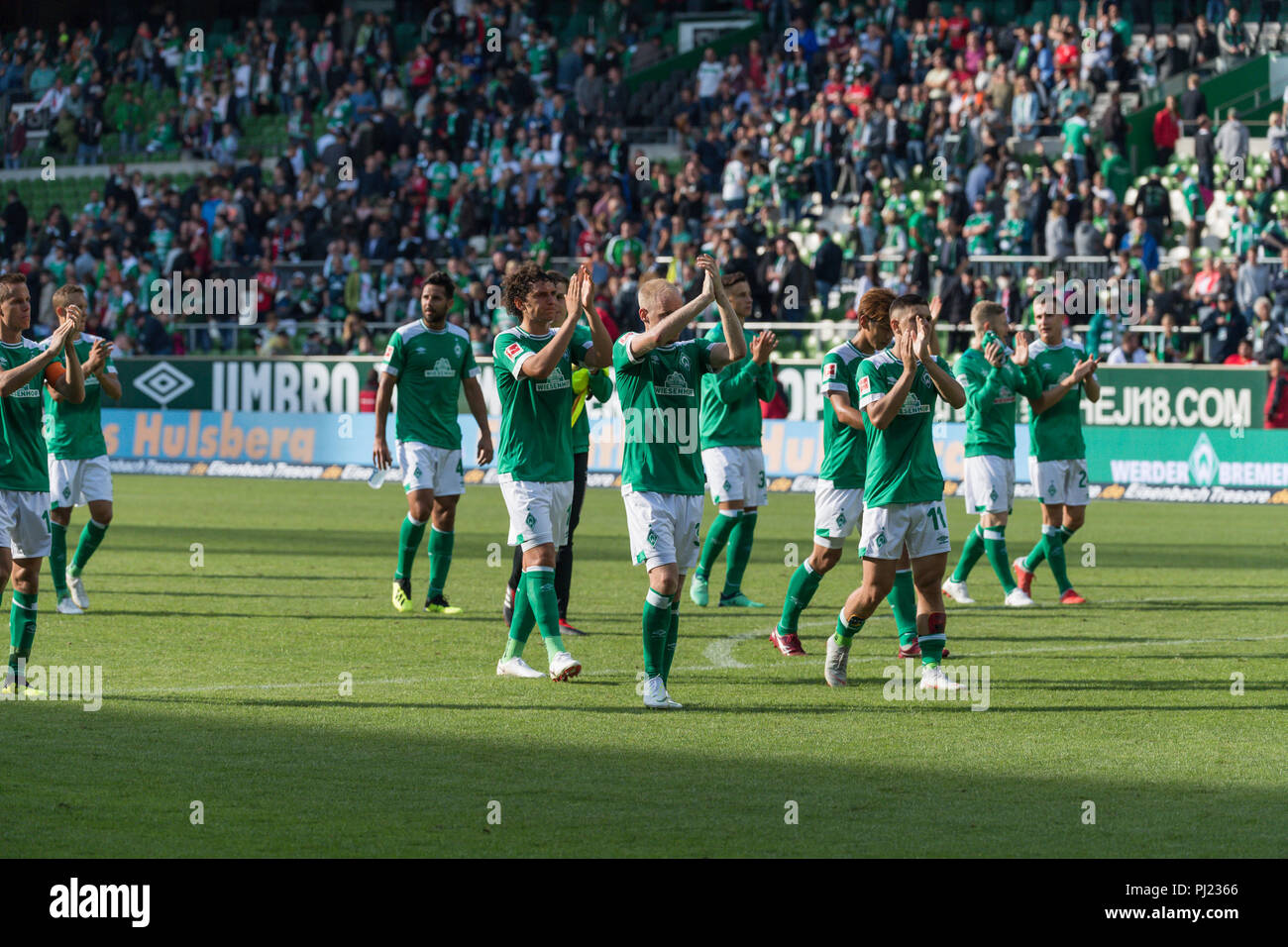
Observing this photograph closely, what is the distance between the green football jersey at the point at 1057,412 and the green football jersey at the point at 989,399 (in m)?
0.21

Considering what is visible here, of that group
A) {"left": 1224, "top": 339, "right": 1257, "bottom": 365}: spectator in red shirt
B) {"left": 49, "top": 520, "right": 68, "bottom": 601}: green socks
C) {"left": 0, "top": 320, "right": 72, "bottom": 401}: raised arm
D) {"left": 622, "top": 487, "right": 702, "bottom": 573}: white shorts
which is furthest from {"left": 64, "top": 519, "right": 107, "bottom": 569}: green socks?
{"left": 1224, "top": 339, "right": 1257, "bottom": 365}: spectator in red shirt

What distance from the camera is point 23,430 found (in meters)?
10.1

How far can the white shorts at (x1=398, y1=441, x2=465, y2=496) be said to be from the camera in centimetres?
1432

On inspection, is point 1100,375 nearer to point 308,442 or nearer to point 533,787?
point 308,442

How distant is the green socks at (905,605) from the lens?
1138cm

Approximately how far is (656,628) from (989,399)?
5912 mm

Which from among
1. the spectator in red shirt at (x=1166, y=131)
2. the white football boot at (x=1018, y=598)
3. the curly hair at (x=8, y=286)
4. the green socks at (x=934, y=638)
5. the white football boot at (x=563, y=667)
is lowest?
the white football boot at (x=1018, y=598)

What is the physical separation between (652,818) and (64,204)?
1577 inches

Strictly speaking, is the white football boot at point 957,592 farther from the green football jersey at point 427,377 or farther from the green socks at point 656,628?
the green socks at point 656,628

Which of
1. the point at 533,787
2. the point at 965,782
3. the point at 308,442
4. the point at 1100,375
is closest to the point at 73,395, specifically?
the point at 533,787

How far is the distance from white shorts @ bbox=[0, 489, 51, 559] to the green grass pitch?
889 mm

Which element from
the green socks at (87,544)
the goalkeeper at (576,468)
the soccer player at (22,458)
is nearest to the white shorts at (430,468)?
the goalkeeper at (576,468)

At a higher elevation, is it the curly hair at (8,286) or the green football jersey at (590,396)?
the curly hair at (8,286)

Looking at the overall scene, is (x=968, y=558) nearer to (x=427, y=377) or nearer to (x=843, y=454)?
(x=843, y=454)
